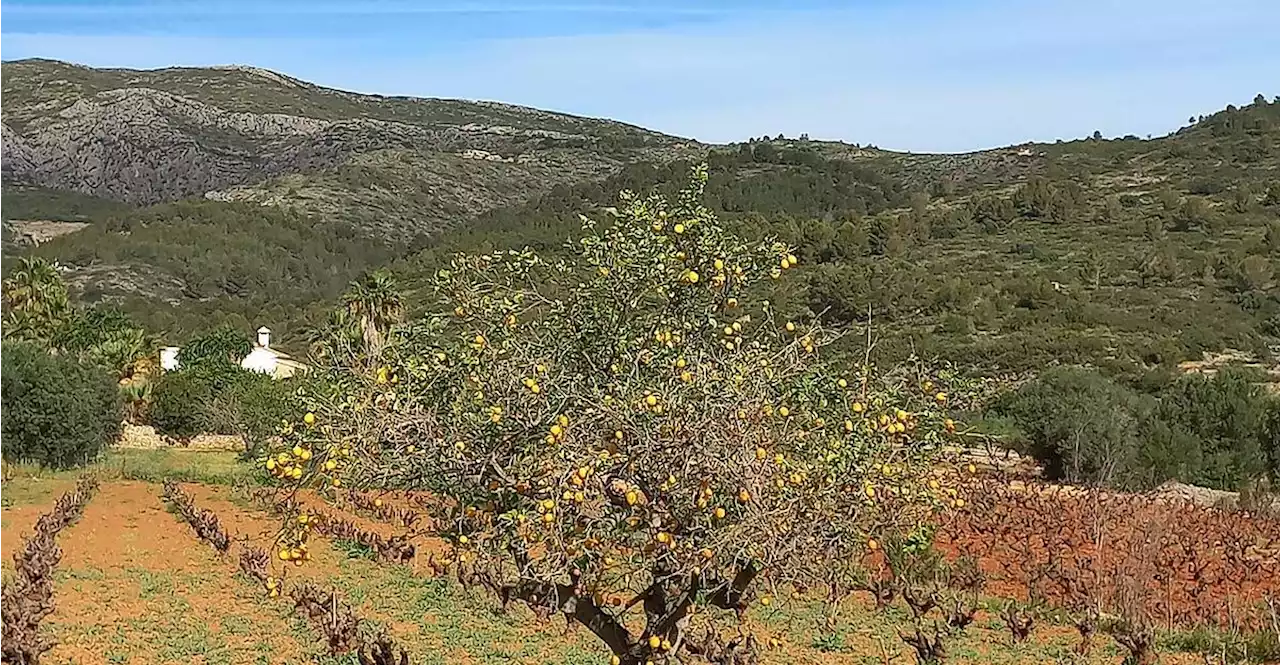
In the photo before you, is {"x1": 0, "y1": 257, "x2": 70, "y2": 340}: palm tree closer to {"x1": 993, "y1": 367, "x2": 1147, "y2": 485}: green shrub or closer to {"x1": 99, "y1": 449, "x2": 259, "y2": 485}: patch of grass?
{"x1": 99, "y1": 449, "x2": 259, "y2": 485}: patch of grass

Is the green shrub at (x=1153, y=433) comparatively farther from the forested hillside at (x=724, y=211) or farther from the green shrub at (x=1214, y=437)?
the forested hillside at (x=724, y=211)

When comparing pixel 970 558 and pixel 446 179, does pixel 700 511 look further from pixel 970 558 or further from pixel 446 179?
pixel 446 179

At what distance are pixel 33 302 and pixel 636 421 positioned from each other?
36186 millimetres

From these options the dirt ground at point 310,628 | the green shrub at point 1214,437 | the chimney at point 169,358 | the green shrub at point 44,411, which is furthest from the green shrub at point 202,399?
the green shrub at point 1214,437

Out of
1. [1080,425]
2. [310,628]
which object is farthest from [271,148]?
[310,628]

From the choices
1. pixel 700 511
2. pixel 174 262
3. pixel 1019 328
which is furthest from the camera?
pixel 174 262

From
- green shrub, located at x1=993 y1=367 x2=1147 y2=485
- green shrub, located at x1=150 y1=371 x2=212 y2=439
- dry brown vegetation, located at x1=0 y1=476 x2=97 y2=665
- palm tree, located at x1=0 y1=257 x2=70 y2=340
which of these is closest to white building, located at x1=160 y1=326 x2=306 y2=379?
palm tree, located at x1=0 y1=257 x2=70 y2=340

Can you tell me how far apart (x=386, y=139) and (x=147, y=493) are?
268ft

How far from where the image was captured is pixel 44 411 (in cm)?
2333

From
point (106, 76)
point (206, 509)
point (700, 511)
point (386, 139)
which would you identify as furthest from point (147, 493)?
point (106, 76)

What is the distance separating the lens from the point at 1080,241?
1876 inches

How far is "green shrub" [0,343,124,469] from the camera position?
2322cm

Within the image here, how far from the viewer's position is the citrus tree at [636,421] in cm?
420

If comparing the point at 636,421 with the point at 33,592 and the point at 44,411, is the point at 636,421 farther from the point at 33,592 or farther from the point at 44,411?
the point at 44,411
